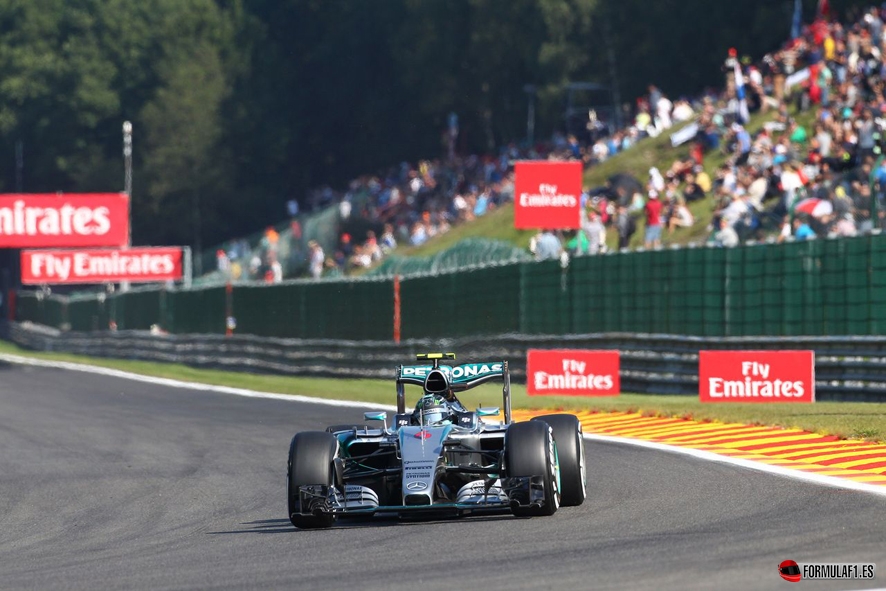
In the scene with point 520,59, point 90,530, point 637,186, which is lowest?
point 90,530

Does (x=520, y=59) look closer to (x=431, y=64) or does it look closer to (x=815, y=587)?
(x=431, y=64)

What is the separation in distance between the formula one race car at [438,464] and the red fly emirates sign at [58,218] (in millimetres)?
38842

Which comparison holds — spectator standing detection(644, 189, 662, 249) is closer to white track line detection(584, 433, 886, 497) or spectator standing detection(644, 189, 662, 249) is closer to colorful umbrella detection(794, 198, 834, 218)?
colorful umbrella detection(794, 198, 834, 218)

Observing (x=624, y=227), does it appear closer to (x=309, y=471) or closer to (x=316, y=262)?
(x=316, y=262)

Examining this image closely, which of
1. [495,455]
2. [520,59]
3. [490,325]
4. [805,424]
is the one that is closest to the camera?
[495,455]

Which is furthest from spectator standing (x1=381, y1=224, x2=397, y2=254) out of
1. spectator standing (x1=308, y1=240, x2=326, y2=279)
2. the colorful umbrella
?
the colorful umbrella

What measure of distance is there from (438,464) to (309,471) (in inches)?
33.6

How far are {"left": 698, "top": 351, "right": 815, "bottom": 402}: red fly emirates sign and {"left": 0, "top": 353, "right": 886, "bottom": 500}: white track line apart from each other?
3.74 metres

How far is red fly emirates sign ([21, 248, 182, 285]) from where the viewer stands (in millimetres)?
47781

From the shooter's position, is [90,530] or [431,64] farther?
[431,64]

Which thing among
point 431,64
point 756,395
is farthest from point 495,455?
point 431,64

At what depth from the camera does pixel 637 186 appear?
3269 cm

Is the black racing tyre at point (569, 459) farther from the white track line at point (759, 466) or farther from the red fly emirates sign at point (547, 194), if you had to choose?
the red fly emirates sign at point (547, 194)

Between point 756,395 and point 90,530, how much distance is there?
11.1 m
